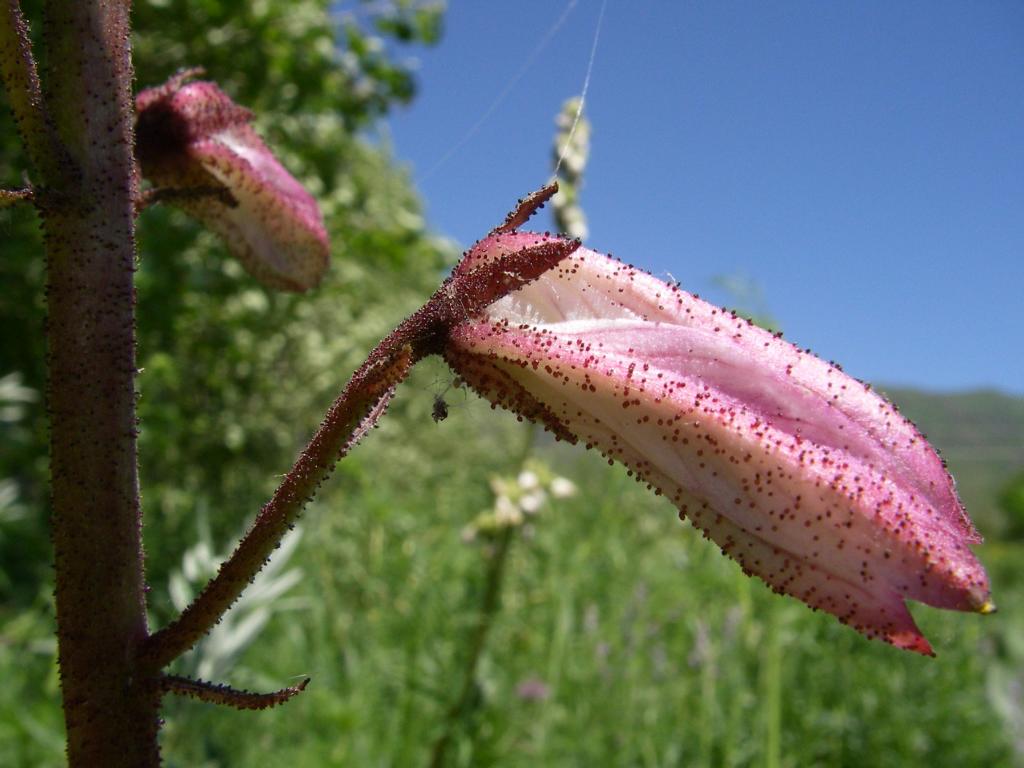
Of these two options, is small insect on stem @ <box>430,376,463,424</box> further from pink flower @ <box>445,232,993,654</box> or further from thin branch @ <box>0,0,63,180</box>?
thin branch @ <box>0,0,63,180</box>

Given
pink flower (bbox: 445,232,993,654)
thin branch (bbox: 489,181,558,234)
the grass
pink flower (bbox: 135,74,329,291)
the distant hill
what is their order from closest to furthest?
pink flower (bbox: 445,232,993,654)
thin branch (bbox: 489,181,558,234)
pink flower (bbox: 135,74,329,291)
the grass
the distant hill

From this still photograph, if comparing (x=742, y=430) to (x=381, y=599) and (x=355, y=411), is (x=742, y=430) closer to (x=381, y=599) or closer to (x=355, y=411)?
(x=355, y=411)

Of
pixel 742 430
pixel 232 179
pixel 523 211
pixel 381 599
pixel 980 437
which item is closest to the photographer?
pixel 742 430

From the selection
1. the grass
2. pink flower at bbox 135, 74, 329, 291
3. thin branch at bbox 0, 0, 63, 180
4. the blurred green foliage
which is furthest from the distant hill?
thin branch at bbox 0, 0, 63, 180

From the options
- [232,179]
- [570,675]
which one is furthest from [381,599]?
[232,179]

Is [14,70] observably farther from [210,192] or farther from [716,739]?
[716,739]

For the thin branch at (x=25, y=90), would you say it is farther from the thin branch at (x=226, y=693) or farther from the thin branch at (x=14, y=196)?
Answer: the thin branch at (x=226, y=693)
